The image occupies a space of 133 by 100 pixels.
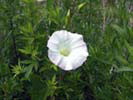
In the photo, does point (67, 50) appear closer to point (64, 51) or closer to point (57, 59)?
point (64, 51)

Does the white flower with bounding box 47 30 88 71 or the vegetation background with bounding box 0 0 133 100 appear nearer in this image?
the white flower with bounding box 47 30 88 71

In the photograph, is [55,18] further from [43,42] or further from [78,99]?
[78,99]

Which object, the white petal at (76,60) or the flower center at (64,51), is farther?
the flower center at (64,51)

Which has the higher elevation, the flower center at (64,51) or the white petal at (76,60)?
the flower center at (64,51)

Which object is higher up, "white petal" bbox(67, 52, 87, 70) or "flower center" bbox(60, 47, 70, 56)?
"flower center" bbox(60, 47, 70, 56)

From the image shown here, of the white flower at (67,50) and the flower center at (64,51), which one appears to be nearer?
the white flower at (67,50)
